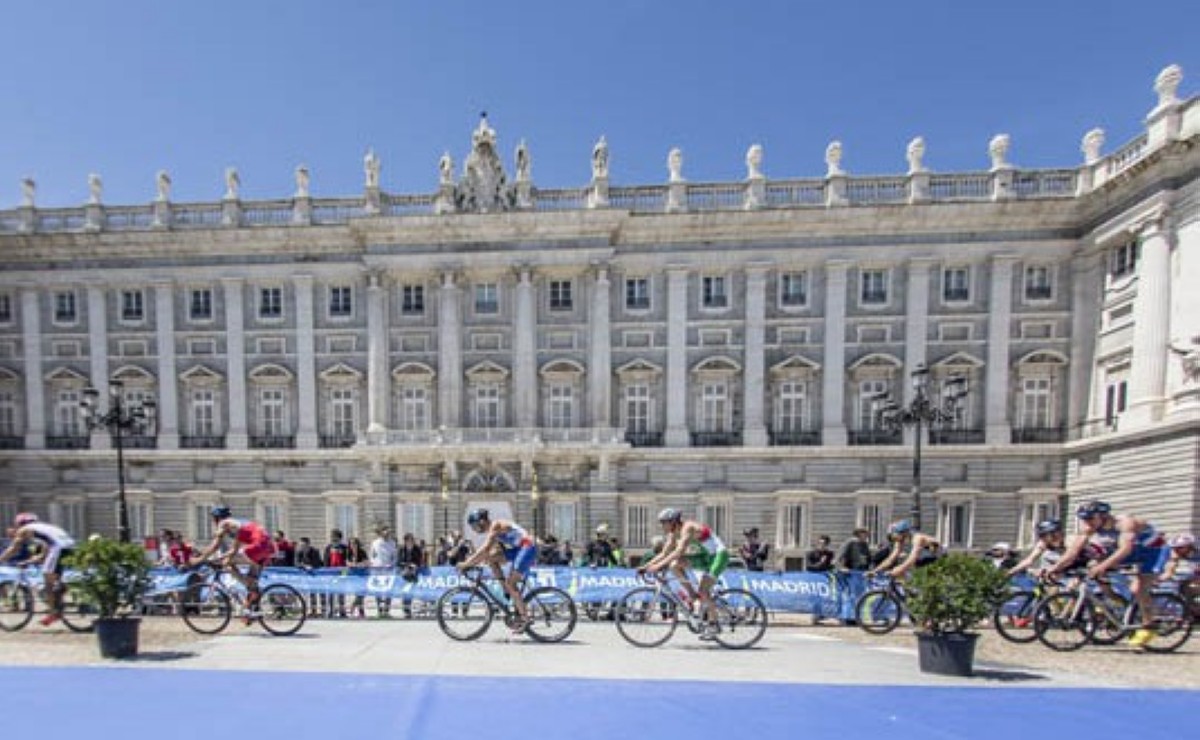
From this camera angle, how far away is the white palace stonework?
2323 cm

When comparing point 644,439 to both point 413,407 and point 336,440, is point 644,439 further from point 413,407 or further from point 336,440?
point 336,440

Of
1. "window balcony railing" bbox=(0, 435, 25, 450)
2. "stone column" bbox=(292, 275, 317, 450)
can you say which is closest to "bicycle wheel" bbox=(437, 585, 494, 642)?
"stone column" bbox=(292, 275, 317, 450)

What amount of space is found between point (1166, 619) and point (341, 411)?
25.2m

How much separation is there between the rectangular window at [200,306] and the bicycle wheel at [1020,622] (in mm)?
28229

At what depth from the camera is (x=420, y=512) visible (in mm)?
24641

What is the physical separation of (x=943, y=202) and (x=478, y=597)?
2251 cm

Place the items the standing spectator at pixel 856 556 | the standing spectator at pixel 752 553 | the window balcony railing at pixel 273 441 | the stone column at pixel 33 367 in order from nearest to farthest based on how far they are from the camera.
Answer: the standing spectator at pixel 856 556 < the standing spectator at pixel 752 553 < the window balcony railing at pixel 273 441 < the stone column at pixel 33 367

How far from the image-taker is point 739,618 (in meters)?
8.49

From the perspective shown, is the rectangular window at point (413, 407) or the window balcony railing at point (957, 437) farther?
the rectangular window at point (413, 407)

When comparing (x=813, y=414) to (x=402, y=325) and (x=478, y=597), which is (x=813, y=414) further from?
(x=478, y=597)

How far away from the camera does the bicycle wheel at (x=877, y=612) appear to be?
9.70 meters

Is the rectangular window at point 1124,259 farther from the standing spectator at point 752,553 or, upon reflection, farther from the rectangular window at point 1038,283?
the standing spectator at point 752,553

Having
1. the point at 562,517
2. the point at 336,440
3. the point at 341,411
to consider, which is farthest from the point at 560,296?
the point at 336,440

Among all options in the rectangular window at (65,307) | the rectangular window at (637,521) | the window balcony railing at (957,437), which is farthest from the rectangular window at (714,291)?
the rectangular window at (65,307)
